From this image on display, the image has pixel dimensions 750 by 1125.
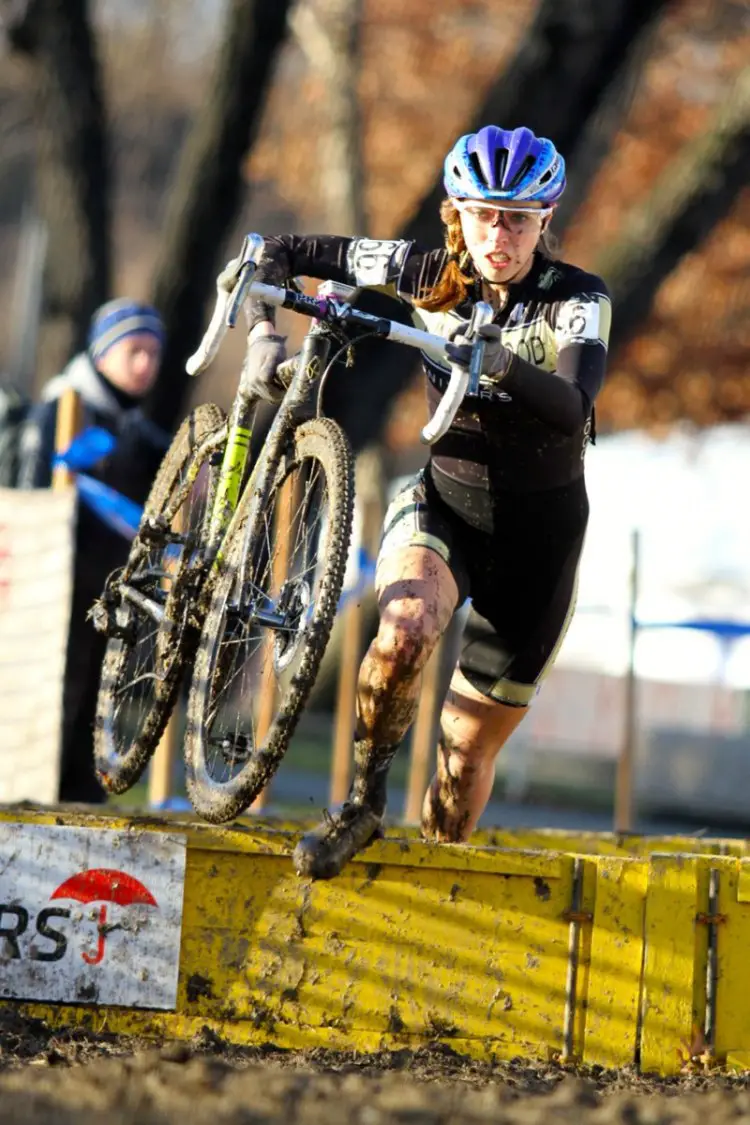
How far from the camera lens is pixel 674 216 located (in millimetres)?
14945

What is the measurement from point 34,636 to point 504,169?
15.3 feet

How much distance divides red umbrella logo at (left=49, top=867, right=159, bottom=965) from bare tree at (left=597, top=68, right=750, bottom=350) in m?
9.95

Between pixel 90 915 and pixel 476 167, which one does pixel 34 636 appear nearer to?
pixel 90 915

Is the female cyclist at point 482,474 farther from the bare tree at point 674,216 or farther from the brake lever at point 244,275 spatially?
the bare tree at point 674,216

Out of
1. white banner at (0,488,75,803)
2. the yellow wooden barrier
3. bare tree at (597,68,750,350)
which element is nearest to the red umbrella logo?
the yellow wooden barrier

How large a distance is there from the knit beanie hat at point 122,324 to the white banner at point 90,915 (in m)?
4.24

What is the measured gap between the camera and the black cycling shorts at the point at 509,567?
604 cm

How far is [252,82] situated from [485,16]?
14744 millimetres

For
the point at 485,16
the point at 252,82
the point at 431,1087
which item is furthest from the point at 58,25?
the point at 485,16

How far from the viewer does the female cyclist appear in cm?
561

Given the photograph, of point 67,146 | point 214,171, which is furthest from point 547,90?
point 67,146

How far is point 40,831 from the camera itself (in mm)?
5699

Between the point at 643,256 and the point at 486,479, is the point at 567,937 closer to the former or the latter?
the point at 486,479

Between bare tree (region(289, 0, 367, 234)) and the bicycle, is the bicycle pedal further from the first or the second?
bare tree (region(289, 0, 367, 234))
